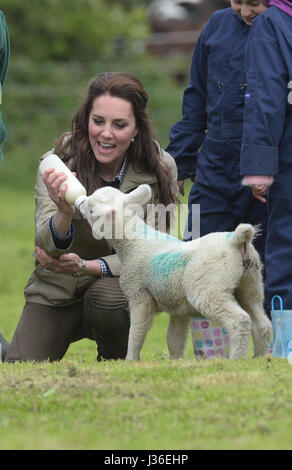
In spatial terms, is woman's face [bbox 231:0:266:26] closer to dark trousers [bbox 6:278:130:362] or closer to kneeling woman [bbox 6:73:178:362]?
kneeling woman [bbox 6:73:178:362]

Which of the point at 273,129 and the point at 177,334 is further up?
the point at 273,129

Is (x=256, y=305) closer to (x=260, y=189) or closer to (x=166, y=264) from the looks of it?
(x=166, y=264)

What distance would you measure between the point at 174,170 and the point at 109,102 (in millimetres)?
659

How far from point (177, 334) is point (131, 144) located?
4.29ft

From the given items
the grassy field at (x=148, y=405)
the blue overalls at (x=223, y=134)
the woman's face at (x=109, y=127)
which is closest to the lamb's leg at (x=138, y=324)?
the grassy field at (x=148, y=405)

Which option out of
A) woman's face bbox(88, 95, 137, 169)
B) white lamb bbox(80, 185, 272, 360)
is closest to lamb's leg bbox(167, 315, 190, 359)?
white lamb bbox(80, 185, 272, 360)

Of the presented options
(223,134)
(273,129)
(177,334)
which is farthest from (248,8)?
(177,334)

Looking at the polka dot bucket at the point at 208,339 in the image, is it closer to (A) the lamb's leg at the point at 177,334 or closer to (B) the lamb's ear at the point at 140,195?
(A) the lamb's leg at the point at 177,334

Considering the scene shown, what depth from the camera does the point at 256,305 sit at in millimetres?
4949

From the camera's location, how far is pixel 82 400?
4.12m

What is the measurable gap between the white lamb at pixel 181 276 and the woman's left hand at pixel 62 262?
1.22ft

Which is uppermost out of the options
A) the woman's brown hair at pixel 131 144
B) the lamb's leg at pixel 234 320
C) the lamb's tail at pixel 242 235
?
the woman's brown hair at pixel 131 144

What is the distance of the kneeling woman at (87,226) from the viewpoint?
5.72m
